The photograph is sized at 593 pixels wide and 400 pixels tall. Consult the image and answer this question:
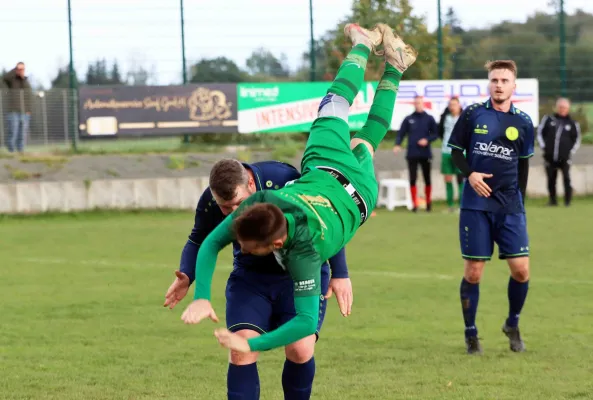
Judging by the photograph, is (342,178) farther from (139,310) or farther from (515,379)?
(139,310)

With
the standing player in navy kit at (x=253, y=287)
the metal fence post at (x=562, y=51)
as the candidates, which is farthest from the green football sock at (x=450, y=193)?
the standing player in navy kit at (x=253, y=287)

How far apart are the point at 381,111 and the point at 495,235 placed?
240 centimetres

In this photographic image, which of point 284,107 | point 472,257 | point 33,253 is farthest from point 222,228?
point 284,107

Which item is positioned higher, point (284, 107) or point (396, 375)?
point (284, 107)

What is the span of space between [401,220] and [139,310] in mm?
9674

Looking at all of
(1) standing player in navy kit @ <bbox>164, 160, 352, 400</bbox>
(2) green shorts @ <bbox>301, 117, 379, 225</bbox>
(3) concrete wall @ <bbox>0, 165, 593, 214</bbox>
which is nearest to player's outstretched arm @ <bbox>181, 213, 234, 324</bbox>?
(1) standing player in navy kit @ <bbox>164, 160, 352, 400</bbox>

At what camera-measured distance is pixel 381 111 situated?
268 inches

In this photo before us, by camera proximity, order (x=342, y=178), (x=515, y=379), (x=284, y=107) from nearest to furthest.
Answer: (x=342, y=178)
(x=515, y=379)
(x=284, y=107)

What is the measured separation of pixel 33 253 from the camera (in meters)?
15.5

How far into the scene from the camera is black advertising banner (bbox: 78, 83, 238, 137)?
2341 centimetres

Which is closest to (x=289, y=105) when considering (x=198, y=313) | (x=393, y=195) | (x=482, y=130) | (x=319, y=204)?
(x=393, y=195)

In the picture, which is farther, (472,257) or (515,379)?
(472,257)

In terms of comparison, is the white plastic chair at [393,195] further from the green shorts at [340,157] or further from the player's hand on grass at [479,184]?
the green shorts at [340,157]

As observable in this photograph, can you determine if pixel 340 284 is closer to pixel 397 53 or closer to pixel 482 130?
pixel 397 53
